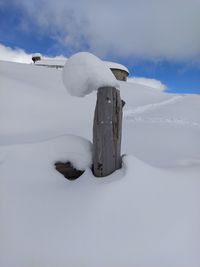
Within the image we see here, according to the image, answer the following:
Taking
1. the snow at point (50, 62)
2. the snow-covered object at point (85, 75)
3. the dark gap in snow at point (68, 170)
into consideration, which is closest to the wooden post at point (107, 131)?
the snow-covered object at point (85, 75)

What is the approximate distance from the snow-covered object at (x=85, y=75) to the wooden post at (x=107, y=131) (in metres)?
0.09

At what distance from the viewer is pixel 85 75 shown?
280 centimetres

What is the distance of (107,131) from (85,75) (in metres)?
0.60

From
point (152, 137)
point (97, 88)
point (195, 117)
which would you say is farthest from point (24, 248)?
point (195, 117)

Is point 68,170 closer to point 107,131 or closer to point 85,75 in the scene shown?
point 107,131

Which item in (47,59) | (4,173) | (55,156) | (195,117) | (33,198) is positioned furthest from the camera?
(47,59)

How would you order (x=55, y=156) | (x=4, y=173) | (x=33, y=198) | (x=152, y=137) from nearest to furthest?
1. (x=33, y=198)
2. (x=4, y=173)
3. (x=55, y=156)
4. (x=152, y=137)

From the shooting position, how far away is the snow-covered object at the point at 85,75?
2762 mm

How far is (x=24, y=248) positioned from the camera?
2.17 m

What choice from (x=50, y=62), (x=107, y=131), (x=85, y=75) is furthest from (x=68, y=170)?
(x=50, y=62)

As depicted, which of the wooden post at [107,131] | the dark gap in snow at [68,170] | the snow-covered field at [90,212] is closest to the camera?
the snow-covered field at [90,212]

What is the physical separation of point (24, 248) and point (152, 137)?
4.61 metres

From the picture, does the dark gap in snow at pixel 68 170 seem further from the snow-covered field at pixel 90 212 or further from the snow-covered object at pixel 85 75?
the snow-covered object at pixel 85 75

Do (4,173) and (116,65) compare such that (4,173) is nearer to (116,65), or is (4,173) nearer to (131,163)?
(131,163)
